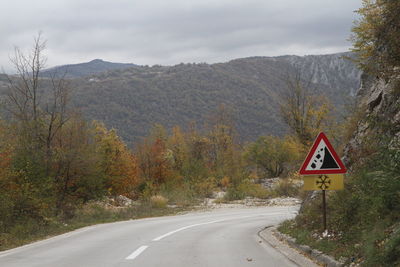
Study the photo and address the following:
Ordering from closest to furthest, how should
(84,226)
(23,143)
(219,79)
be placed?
(84,226)
(23,143)
(219,79)

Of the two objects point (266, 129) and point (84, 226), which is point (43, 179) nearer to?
point (84, 226)

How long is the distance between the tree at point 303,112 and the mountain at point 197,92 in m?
34.0

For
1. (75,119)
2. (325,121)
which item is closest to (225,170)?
(325,121)

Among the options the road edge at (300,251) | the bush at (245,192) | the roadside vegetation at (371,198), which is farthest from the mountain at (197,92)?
→ the roadside vegetation at (371,198)

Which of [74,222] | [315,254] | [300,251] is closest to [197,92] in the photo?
[74,222]

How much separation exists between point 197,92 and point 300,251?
11640 centimetres

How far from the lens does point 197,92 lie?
4948 inches

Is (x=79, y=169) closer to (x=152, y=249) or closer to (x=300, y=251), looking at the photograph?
(x=152, y=249)

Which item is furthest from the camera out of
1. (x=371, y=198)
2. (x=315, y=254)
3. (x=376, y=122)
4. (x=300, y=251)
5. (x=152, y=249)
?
(x=152, y=249)

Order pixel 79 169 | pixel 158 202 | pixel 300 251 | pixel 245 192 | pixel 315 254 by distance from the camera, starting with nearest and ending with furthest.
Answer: pixel 315 254, pixel 300 251, pixel 79 169, pixel 158 202, pixel 245 192

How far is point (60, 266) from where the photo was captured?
8938mm

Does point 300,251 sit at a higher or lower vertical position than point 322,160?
lower

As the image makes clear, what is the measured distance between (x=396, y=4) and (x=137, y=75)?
442 ft

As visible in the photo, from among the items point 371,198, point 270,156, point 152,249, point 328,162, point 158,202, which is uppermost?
point 328,162
